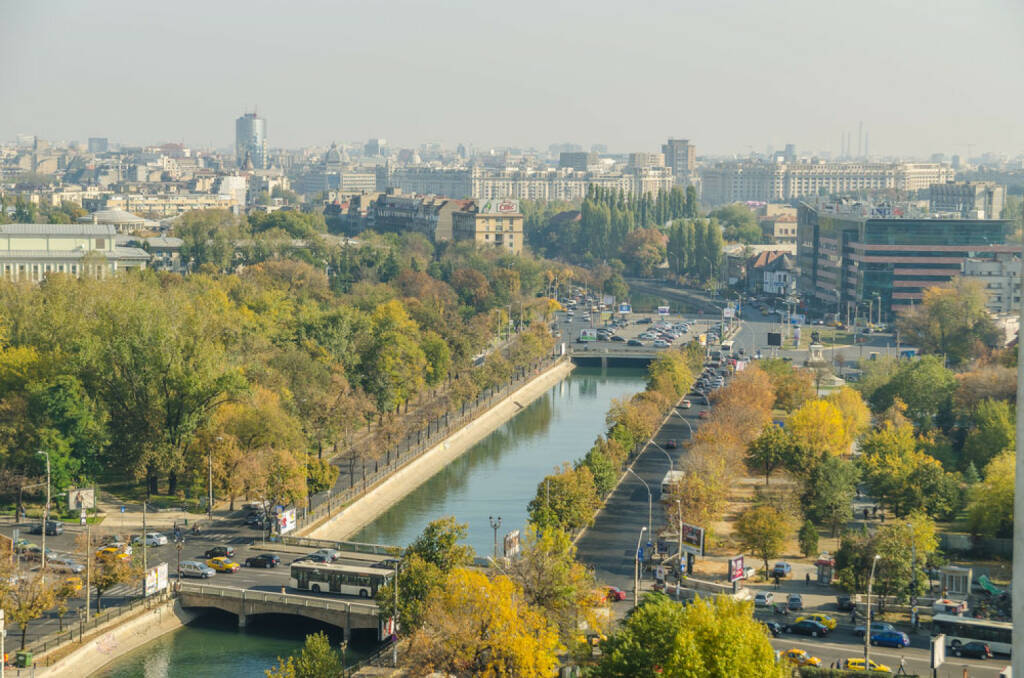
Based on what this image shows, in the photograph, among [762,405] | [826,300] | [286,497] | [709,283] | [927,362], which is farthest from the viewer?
[709,283]

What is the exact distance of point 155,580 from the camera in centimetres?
1942

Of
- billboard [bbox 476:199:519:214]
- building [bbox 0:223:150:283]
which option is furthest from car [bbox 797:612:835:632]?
billboard [bbox 476:199:519:214]

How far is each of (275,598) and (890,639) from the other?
312 inches

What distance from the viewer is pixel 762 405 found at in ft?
101

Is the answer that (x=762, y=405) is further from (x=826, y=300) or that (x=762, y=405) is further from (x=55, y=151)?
(x=55, y=151)

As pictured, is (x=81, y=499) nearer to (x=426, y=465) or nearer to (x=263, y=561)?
(x=263, y=561)

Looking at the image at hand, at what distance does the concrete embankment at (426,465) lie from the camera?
80.3ft

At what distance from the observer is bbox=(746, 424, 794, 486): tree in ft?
85.7

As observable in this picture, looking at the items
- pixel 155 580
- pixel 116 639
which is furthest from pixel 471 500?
pixel 116 639

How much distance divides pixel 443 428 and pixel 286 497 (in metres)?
9.53

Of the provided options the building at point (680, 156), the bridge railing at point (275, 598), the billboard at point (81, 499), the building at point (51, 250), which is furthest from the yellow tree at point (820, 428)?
the building at point (680, 156)

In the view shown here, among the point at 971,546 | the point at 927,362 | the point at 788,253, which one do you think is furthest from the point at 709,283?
the point at 971,546

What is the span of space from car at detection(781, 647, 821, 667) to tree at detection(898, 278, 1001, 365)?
24.4 m

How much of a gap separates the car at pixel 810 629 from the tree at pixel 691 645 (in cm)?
275
